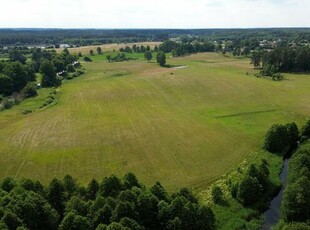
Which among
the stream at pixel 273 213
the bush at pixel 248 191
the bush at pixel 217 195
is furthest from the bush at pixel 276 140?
the bush at pixel 217 195

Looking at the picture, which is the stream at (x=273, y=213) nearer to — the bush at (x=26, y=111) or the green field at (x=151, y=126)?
the green field at (x=151, y=126)

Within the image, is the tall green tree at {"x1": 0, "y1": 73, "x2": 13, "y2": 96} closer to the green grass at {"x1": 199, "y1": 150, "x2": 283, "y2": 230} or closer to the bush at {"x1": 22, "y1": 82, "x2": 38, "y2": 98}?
the bush at {"x1": 22, "y1": 82, "x2": 38, "y2": 98}

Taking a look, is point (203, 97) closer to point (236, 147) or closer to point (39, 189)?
point (236, 147)

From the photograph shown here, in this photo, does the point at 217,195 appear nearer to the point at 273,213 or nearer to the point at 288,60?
the point at 273,213

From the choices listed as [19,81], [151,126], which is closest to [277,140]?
[151,126]

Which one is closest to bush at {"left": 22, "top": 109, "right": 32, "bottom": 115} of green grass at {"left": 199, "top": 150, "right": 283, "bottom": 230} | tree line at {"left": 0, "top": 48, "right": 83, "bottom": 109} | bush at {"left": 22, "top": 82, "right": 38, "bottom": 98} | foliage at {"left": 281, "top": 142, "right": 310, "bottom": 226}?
tree line at {"left": 0, "top": 48, "right": 83, "bottom": 109}

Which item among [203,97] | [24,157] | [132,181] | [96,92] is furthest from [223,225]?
[96,92]
